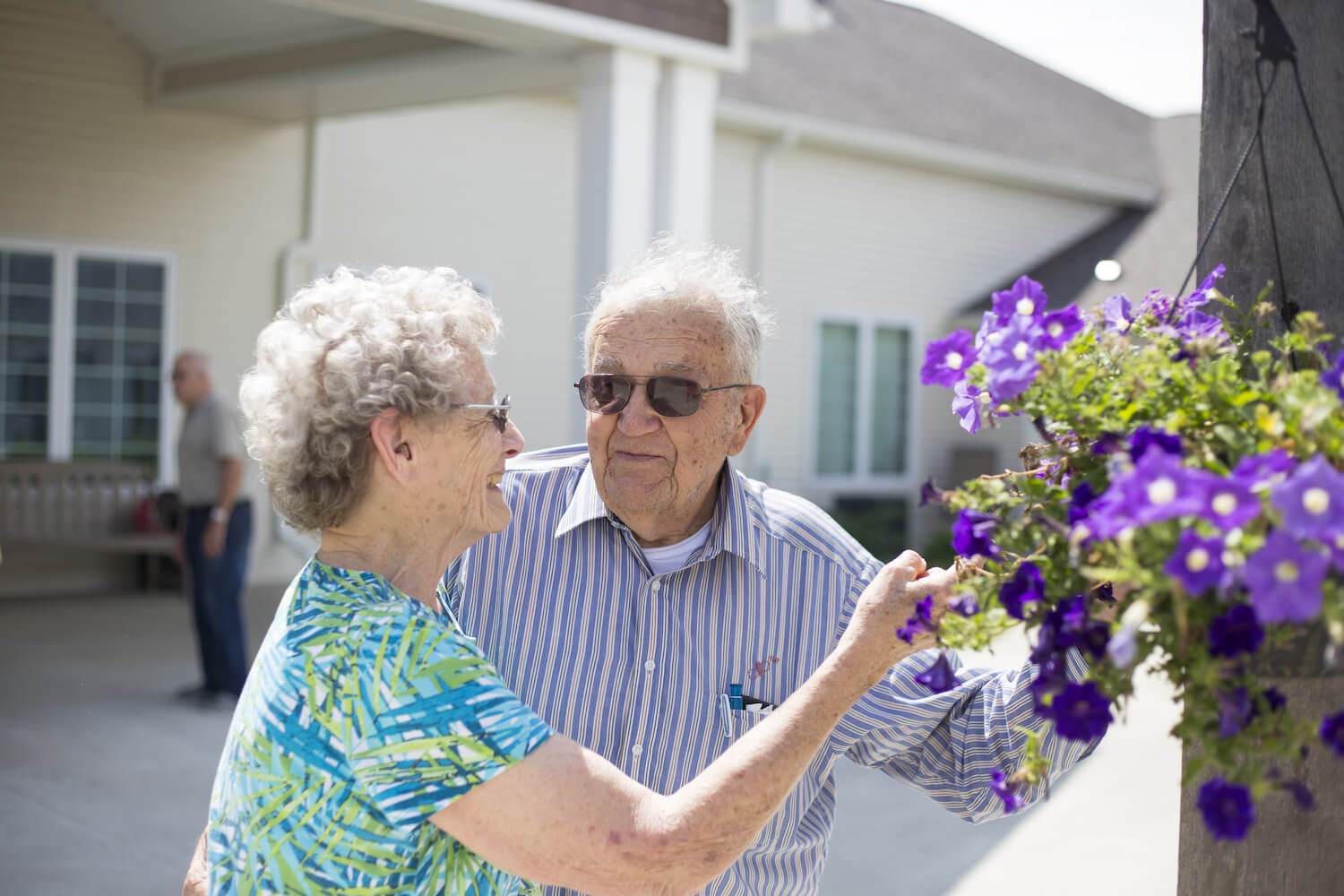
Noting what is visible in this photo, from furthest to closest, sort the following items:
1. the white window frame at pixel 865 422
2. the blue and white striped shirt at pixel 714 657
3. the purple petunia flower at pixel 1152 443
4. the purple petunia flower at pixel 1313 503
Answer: the white window frame at pixel 865 422
the blue and white striped shirt at pixel 714 657
the purple petunia flower at pixel 1152 443
the purple petunia flower at pixel 1313 503

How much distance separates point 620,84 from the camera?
6.90 metres

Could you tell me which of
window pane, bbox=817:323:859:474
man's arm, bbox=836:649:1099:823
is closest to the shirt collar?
man's arm, bbox=836:649:1099:823

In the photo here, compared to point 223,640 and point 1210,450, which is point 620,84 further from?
point 1210,450

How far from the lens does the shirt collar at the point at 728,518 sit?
2.33m

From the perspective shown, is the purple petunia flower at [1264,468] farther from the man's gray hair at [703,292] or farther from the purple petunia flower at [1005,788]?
the man's gray hair at [703,292]

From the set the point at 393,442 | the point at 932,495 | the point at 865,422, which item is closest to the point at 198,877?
the point at 393,442

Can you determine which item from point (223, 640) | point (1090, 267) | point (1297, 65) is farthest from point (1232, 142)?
point (1090, 267)

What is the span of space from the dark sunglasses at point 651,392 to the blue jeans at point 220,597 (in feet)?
16.6

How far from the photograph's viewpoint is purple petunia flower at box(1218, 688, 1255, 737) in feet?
3.71

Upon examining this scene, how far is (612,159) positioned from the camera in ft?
22.6

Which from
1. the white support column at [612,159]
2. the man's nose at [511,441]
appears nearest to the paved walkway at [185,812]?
the white support column at [612,159]

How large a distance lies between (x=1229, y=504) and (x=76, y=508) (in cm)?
A: 1031

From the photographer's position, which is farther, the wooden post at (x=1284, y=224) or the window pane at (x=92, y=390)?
the window pane at (x=92, y=390)

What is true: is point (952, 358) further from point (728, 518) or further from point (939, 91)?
point (939, 91)
